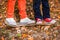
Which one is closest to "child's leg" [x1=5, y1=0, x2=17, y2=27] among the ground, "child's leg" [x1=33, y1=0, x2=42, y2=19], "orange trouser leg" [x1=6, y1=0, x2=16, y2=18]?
"orange trouser leg" [x1=6, y1=0, x2=16, y2=18]

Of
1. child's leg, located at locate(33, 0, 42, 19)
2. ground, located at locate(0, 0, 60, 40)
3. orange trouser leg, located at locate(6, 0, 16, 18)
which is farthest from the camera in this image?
child's leg, located at locate(33, 0, 42, 19)

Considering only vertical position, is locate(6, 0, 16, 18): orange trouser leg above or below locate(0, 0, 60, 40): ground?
above

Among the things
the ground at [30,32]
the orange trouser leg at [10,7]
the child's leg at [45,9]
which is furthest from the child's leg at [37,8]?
the orange trouser leg at [10,7]

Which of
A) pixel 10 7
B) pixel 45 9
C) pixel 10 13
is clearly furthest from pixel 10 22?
pixel 45 9

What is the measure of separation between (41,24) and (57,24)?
409 mm

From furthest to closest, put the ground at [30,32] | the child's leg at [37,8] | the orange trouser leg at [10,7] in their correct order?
the child's leg at [37,8] < the orange trouser leg at [10,7] < the ground at [30,32]

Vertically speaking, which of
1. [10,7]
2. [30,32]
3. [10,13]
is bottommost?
[30,32]

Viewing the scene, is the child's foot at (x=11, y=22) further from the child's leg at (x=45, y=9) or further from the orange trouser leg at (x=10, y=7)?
the child's leg at (x=45, y=9)

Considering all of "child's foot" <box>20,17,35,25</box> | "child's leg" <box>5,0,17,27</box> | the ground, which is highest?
"child's leg" <box>5,0,17,27</box>

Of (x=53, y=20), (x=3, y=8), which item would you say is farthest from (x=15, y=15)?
(x=53, y=20)

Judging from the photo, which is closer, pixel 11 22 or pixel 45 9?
pixel 11 22

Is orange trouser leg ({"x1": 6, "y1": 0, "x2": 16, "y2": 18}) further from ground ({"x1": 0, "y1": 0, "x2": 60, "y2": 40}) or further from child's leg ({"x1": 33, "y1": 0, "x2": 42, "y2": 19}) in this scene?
child's leg ({"x1": 33, "y1": 0, "x2": 42, "y2": 19})

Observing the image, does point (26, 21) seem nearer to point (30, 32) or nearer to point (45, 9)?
point (30, 32)

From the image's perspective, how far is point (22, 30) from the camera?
480cm
